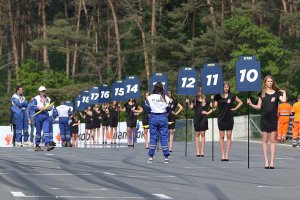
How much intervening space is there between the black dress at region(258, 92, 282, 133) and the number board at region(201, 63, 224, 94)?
453cm

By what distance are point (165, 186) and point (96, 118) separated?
3022 cm

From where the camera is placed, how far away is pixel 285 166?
23.8m

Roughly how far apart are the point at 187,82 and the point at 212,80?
3.06 m

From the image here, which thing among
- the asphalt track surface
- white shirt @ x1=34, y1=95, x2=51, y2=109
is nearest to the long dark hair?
the asphalt track surface

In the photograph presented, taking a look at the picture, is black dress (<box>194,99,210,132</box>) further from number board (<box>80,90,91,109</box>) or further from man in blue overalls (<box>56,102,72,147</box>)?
number board (<box>80,90,91,109</box>)

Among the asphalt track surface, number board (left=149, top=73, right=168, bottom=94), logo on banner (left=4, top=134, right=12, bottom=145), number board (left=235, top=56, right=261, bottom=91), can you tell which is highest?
number board (left=149, top=73, right=168, bottom=94)

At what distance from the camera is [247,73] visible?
953 inches

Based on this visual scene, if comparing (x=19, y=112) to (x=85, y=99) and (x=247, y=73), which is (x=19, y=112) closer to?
(x=247, y=73)

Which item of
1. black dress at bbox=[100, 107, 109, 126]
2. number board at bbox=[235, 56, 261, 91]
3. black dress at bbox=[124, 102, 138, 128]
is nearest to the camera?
number board at bbox=[235, 56, 261, 91]

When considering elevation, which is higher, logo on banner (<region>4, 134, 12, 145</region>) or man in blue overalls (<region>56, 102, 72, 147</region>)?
man in blue overalls (<region>56, 102, 72, 147</region>)

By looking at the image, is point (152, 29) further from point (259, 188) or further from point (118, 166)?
point (259, 188)

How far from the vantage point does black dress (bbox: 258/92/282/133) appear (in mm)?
22141

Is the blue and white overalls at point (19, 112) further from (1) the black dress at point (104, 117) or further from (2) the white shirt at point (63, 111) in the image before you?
(1) the black dress at point (104, 117)

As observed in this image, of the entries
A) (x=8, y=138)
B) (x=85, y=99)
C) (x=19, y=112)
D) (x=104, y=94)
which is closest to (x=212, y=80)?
(x=19, y=112)
